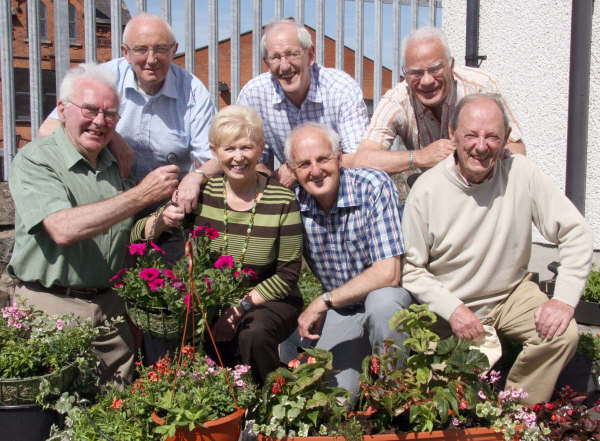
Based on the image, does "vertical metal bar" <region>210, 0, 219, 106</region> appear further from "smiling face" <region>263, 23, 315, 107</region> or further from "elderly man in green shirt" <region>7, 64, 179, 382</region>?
"elderly man in green shirt" <region>7, 64, 179, 382</region>

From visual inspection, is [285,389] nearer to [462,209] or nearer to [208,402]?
[208,402]

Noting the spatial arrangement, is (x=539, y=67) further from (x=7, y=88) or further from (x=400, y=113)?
(x=7, y=88)

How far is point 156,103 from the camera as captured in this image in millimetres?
3688

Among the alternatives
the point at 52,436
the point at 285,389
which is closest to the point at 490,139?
the point at 285,389

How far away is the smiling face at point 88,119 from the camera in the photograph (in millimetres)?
3047

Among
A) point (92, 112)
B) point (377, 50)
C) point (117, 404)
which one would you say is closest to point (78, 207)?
point (92, 112)

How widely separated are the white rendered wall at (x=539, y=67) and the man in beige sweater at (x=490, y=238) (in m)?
2.99

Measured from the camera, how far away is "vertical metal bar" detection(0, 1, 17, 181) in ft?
13.4

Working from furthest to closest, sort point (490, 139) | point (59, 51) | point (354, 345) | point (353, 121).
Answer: point (59, 51) < point (353, 121) < point (354, 345) < point (490, 139)

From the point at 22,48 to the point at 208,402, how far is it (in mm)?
3199

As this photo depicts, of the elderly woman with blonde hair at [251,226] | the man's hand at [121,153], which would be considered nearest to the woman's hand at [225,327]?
the elderly woman with blonde hair at [251,226]

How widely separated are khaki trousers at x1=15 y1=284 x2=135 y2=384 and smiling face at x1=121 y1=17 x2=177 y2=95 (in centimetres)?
124

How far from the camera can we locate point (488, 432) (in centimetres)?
259

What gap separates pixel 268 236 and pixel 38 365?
1.15 m
